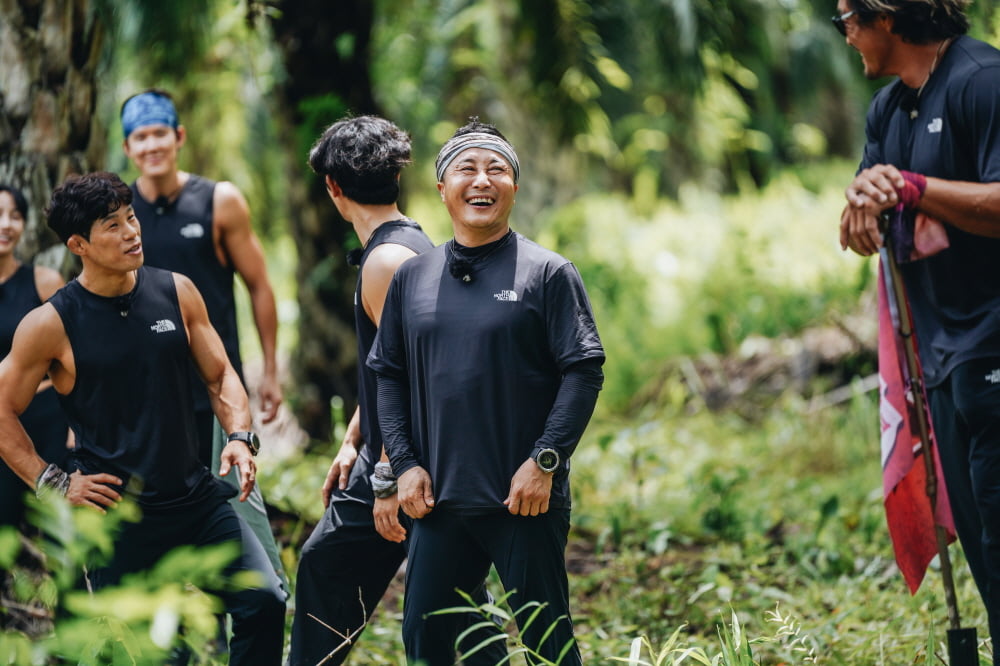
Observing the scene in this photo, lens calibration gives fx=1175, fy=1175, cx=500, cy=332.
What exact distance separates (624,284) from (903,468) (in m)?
9.08

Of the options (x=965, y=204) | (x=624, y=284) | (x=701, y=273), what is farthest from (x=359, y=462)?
(x=701, y=273)

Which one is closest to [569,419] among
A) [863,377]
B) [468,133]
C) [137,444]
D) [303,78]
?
[468,133]

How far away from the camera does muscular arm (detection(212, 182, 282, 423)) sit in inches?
220

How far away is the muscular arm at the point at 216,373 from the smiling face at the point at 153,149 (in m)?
1.36

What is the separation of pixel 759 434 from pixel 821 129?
1641cm

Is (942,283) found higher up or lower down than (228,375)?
higher up

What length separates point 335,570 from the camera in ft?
13.5

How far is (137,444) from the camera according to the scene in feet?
13.4

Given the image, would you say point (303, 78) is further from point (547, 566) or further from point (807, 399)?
point (547, 566)

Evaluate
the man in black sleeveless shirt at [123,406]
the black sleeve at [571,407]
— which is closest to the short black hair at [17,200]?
the man in black sleeveless shirt at [123,406]

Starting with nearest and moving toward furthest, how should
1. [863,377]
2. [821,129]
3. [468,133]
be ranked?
[468,133], [863,377], [821,129]

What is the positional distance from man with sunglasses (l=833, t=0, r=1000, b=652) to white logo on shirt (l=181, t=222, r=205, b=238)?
3017 mm

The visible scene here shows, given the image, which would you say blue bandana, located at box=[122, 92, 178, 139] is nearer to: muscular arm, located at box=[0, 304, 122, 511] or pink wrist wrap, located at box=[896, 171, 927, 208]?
muscular arm, located at box=[0, 304, 122, 511]

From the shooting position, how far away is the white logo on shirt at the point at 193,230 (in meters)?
5.48
